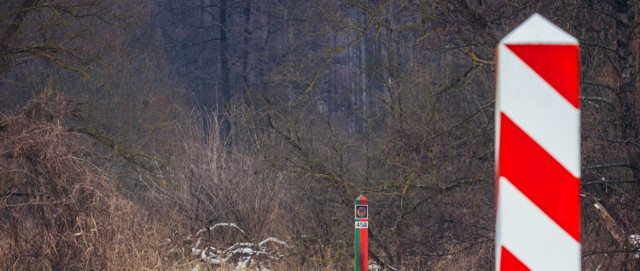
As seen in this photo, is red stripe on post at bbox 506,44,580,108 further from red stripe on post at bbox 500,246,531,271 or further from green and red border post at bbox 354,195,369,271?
green and red border post at bbox 354,195,369,271

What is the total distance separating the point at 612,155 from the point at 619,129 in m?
0.27

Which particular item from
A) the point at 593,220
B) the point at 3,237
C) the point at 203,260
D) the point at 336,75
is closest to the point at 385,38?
the point at 203,260

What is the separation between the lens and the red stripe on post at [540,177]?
2.04 metres

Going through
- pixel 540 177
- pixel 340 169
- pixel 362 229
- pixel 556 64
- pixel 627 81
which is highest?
pixel 556 64

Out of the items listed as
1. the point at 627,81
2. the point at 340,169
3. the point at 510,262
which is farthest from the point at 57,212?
the point at 510,262

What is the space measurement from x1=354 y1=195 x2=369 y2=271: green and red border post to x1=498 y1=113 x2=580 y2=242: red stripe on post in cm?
449

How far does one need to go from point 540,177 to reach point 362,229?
4.75 m

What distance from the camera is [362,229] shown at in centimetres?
675

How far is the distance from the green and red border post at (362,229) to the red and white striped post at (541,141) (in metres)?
4.48

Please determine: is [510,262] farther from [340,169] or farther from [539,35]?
[340,169]

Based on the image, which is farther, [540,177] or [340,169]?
[340,169]

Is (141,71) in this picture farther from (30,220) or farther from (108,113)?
(30,220)

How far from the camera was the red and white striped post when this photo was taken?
2.04 metres

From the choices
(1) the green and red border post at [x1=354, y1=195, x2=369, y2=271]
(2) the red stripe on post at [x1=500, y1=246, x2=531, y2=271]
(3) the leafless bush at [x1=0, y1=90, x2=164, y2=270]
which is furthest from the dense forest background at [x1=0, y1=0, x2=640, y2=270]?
(2) the red stripe on post at [x1=500, y1=246, x2=531, y2=271]
